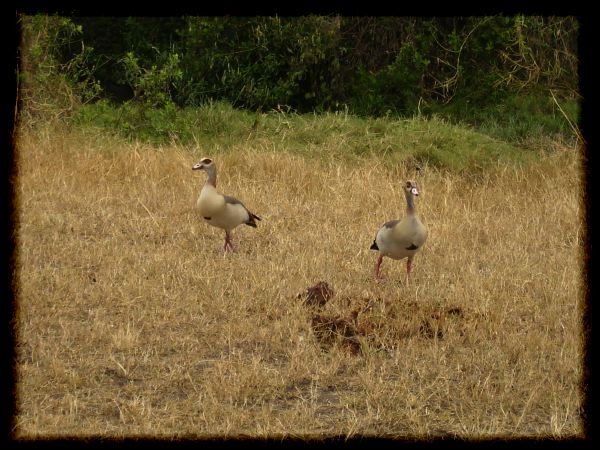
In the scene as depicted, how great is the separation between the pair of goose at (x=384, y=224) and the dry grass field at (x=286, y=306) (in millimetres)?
262

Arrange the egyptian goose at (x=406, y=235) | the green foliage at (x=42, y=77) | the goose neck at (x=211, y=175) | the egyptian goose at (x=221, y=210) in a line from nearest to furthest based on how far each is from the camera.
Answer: the egyptian goose at (x=406, y=235) < the egyptian goose at (x=221, y=210) < the goose neck at (x=211, y=175) < the green foliage at (x=42, y=77)

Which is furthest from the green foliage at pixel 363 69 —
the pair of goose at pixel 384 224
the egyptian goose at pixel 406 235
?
the egyptian goose at pixel 406 235

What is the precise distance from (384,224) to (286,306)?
1455 mm

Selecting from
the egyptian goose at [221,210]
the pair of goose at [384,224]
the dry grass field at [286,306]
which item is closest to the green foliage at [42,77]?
the dry grass field at [286,306]

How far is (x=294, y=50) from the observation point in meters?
16.6

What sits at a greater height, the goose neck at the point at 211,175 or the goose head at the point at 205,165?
the goose head at the point at 205,165

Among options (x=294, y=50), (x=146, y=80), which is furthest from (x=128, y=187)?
(x=294, y=50)

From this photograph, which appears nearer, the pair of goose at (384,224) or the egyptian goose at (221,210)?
the pair of goose at (384,224)

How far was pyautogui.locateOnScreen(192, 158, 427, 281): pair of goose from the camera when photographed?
7.09 m

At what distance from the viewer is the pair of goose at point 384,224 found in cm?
709

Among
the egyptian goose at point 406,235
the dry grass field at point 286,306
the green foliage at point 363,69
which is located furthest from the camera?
the green foliage at point 363,69

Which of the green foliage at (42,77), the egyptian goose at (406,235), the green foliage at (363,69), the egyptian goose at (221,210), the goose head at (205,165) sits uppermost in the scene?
the egyptian goose at (406,235)

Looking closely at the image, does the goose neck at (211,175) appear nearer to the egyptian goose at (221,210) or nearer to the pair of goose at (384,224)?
the pair of goose at (384,224)

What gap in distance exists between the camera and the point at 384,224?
7.66 metres
